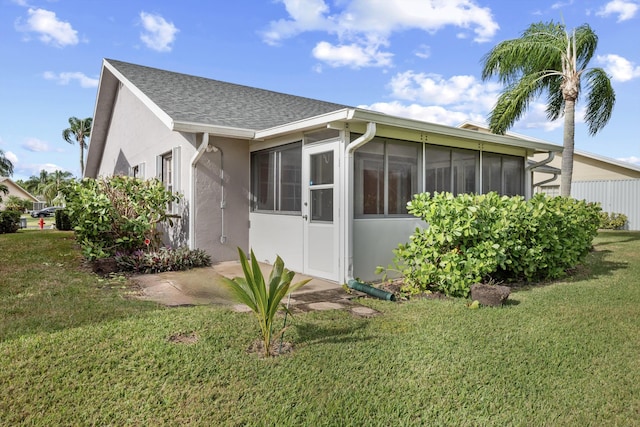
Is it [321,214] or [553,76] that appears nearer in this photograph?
[321,214]

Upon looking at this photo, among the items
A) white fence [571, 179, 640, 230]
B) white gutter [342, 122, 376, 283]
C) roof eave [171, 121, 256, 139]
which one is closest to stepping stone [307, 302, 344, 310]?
white gutter [342, 122, 376, 283]

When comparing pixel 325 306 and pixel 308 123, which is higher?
pixel 308 123

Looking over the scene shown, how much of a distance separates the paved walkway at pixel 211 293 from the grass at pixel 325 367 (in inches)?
12.4

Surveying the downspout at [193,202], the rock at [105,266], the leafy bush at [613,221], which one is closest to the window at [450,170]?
the downspout at [193,202]

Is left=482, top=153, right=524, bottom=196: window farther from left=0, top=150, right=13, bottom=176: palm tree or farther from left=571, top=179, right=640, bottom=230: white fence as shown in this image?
left=0, top=150, right=13, bottom=176: palm tree

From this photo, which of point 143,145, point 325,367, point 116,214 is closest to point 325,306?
point 325,367

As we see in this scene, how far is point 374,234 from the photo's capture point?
6.61 meters

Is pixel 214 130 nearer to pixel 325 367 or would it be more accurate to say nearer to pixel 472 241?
pixel 472 241

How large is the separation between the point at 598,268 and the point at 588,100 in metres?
6.38

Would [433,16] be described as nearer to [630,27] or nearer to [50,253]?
[630,27]

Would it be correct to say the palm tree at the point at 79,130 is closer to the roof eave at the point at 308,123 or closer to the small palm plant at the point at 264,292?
the roof eave at the point at 308,123

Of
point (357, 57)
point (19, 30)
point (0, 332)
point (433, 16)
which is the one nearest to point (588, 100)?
point (433, 16)

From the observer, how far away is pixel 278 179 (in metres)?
7.71

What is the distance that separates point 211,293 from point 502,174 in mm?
6722
